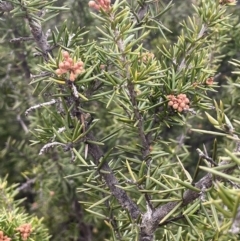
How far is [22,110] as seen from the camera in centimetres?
167

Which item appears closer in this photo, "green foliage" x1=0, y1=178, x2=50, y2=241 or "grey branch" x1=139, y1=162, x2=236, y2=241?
"grey branch" x1=139, y1=162, x2=236, y2=241

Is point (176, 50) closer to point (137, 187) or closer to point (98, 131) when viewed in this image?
point (137, 187)

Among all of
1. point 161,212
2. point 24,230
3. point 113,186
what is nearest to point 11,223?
point 24,230

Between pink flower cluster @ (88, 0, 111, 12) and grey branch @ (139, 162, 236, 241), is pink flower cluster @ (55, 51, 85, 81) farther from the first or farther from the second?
grey branch @ (139, 162, 236, 241)

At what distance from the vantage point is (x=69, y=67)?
643 millimetres

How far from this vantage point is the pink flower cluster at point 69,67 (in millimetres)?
636

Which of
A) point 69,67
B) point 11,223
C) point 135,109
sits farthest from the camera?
point 11,223

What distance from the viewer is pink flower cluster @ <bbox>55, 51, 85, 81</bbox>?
636 millimetres

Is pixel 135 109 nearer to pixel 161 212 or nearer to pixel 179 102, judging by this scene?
pixel 179 102

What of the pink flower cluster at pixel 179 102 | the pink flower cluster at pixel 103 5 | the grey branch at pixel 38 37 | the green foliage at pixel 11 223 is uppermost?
the pink flower cluster at pixel 103 5

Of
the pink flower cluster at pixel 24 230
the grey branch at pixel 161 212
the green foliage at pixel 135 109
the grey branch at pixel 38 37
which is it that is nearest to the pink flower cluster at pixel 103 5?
the green foliage at pixel 135 109

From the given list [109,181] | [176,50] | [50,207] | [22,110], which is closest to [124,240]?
[109,181]

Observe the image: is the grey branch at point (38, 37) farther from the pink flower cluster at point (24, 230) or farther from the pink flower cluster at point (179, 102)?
the pink flower cluster at point (24, 230)

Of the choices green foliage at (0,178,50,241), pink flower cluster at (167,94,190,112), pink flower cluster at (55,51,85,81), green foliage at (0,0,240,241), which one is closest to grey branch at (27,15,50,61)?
green foliage at (0,0,240,241)
